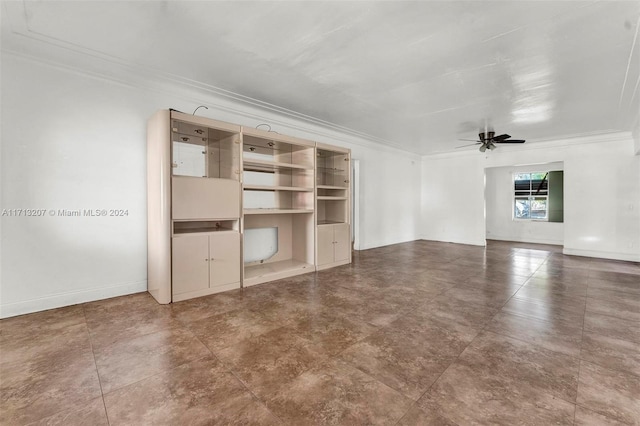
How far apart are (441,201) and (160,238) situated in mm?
8751

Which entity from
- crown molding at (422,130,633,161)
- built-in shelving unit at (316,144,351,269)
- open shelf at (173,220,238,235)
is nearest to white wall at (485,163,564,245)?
crown molding at (422,130,633,161)

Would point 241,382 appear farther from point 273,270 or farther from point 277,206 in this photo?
point 277,206

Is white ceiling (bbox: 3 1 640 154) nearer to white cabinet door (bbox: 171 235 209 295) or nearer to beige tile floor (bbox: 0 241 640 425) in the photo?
white cabinet door (bbox: 171 235 209 295)

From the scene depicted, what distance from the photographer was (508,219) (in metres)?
10.0

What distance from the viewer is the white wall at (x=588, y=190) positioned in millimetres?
6395

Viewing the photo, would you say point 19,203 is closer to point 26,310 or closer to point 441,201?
point 26,310

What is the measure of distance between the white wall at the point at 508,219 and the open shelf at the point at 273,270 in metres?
8.57

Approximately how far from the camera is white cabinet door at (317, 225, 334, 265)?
5.23 metres

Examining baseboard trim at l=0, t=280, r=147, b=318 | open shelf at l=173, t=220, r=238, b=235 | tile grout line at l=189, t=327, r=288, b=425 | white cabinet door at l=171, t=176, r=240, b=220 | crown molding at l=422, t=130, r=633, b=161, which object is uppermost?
crown molding at l=422, t=130, r=633, b=161

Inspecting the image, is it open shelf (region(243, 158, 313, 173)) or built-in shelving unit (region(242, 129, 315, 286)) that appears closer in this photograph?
open shelf (region(243, 158, 313, 173))

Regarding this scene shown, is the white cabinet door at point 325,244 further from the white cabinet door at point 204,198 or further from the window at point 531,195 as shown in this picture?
the window at point 531,195

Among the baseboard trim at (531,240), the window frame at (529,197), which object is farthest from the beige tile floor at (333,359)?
the window frame at (529,197)

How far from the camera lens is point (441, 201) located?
9500mm

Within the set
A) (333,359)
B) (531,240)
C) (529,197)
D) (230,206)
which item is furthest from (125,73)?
(531,240)
